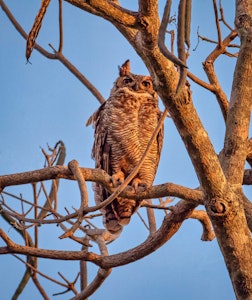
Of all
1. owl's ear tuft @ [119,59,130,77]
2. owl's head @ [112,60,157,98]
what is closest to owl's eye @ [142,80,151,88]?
owl's head @ [112,60,157,98]

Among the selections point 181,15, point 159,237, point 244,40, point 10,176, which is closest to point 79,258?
point 159,237

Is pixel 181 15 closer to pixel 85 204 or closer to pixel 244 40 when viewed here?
pixel 85 204

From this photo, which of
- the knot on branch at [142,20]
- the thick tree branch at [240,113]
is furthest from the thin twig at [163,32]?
the thick tree branch at [240,113]

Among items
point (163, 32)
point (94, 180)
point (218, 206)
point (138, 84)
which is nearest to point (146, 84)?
point (138, 84)

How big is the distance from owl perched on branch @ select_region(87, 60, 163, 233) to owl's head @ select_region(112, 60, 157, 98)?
31 millimetres

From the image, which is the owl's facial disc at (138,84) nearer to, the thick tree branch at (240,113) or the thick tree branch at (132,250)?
the thick tree branch at (132,250)

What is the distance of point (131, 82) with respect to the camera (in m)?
2.93

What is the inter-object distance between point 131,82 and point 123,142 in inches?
14.7

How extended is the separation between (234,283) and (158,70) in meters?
0.61

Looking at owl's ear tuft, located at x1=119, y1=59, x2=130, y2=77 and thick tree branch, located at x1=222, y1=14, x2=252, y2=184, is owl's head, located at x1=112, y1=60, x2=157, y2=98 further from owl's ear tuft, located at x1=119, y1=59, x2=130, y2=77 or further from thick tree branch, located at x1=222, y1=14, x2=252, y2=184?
thick tree branch, located at x1=222, y1=14, x2=252, y2=184

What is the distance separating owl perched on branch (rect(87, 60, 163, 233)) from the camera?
271 cm

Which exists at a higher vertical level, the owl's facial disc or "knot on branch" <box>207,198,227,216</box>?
the owl's facial disc

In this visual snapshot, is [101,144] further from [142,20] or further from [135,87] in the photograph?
[142,20]

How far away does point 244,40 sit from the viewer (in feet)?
5.83
